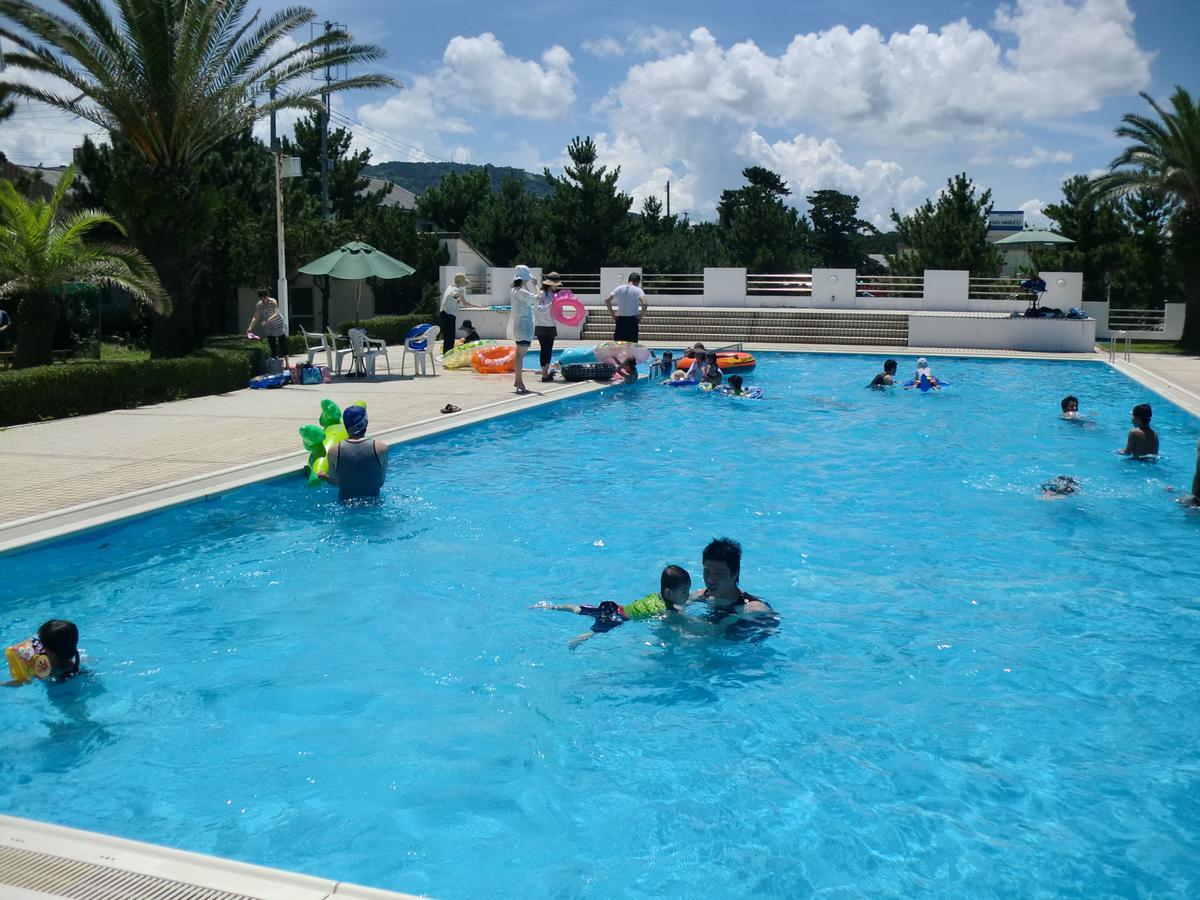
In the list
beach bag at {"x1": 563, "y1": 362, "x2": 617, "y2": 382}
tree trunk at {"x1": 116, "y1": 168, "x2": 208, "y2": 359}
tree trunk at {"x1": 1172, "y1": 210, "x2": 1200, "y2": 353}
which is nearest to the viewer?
tree trunk at {"x1": 116, "y1": 168, "x2": 208, "y2": 359}

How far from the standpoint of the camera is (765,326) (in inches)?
1193

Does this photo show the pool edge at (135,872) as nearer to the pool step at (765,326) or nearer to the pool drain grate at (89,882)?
the pool drain grate at (89,882)

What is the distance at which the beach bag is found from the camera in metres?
19.7

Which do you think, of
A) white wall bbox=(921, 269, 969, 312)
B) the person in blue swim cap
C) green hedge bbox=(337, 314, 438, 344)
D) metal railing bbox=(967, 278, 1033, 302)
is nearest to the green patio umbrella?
green hedge bbox=(337, 314, 438, 344)

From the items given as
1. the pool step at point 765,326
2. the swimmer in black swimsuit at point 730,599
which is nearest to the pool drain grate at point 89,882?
the swimmer in black swimsuit at point 730,599

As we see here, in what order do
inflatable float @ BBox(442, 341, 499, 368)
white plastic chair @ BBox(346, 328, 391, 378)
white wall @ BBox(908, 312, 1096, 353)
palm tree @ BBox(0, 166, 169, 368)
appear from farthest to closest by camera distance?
white wall @ BBox(908, 312, 1096, 353) < inflatable float @ BBox(442, 341, 499, 368) < white plastic chair @ BBox(346, 328, 391, 378) < palm tree @ BBox(0, 166, 169, 368)

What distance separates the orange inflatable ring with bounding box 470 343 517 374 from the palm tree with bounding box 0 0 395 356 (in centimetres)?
560

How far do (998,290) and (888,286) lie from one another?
405 cm

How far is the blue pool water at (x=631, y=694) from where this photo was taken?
4688 mm

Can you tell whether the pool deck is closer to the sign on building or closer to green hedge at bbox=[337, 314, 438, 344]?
green hedge at bbox=[337, 314, 438, 344]

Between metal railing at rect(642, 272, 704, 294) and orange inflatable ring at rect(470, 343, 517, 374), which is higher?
metal railing at rect(642, 272, 704, 294)

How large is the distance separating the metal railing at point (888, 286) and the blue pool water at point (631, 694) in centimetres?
2378

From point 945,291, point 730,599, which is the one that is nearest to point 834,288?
point 945,291

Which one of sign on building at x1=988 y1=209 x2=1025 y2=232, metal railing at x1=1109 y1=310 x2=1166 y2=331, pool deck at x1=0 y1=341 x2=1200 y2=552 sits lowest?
pool deck at x1=0 y1=341 x2=1200 y2=552
